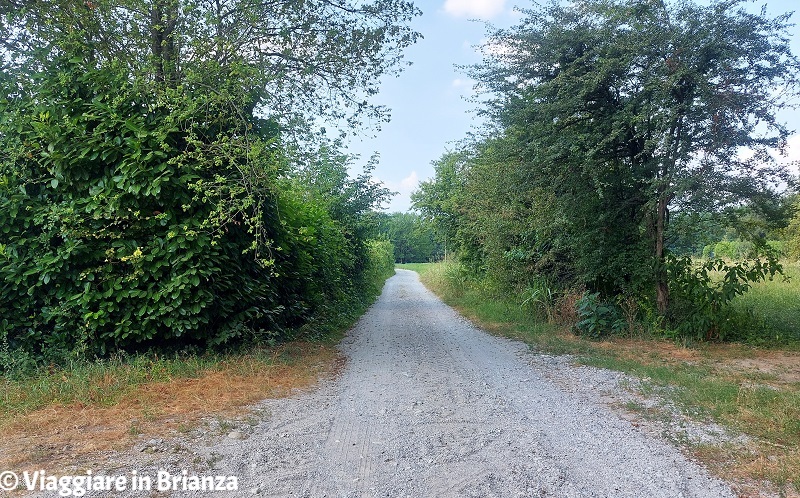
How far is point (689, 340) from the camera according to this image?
33.4 feet

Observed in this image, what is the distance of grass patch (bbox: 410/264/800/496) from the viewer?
4.33 metres

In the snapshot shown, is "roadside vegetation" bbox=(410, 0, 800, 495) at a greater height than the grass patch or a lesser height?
greater

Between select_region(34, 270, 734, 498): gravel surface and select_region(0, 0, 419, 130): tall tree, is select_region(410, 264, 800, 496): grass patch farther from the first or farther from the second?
select_region(0, 0, 419, 130): tall tree

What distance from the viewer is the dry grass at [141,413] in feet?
15.1

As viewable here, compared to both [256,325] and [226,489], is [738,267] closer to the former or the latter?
[256,325]

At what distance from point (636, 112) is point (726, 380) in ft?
18.0

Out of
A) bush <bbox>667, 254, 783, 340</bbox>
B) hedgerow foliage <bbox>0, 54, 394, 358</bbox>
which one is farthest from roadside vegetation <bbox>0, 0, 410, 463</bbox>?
bush <bbox>667, 254, 783, 340</bbox>

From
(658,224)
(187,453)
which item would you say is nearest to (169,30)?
(187,453)

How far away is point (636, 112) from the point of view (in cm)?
1033

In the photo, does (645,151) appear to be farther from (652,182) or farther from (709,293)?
(709,293)

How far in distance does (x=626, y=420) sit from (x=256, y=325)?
670 cm

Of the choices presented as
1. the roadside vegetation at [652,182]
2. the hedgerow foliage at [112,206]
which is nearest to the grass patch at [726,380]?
the roadside vegetation at [652,182]

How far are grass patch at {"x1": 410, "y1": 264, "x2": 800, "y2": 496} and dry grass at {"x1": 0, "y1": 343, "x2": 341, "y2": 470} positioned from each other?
4.77 meters
